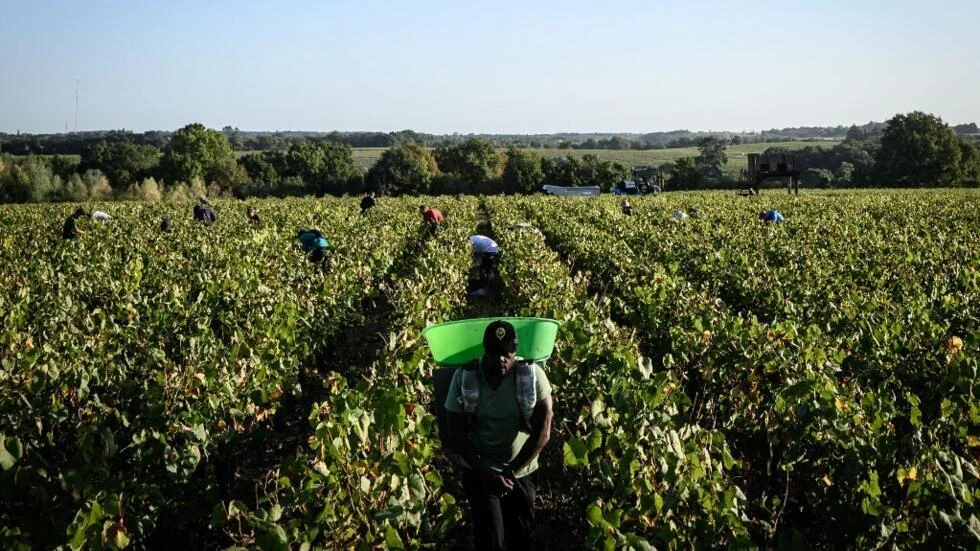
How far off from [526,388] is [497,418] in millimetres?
235

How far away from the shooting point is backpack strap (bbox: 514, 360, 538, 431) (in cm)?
375

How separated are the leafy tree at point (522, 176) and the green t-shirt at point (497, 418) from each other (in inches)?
2219

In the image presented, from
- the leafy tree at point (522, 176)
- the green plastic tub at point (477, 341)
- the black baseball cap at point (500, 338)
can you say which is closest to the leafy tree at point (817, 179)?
the leafy tree at point (522, 176)

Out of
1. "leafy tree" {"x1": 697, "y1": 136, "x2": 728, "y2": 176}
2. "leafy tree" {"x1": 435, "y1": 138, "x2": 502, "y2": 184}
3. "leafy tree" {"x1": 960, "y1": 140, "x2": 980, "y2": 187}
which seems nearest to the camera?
"leafy tree" {"x1": 960, "y1": 140, "x2": 980, "y2": 187}

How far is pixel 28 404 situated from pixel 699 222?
18454mm

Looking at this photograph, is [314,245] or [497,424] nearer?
[497,424]

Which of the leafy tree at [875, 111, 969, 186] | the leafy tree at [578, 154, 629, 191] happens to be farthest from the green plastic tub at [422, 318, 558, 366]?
the leafy tree at [875, 111, 969, 186]

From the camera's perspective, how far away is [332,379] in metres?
5.52

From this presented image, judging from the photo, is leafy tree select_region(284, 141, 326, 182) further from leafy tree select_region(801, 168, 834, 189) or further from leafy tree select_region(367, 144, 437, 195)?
leafy tree select_region(801, 168, 834, 189)

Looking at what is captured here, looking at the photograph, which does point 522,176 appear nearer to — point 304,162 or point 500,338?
point 304,162

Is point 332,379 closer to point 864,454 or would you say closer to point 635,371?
point 635,371

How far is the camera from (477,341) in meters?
4.15

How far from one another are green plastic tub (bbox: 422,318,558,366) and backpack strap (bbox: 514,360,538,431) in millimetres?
378

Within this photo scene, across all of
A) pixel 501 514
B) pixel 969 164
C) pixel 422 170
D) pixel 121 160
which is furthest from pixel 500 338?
pixel 121 160
